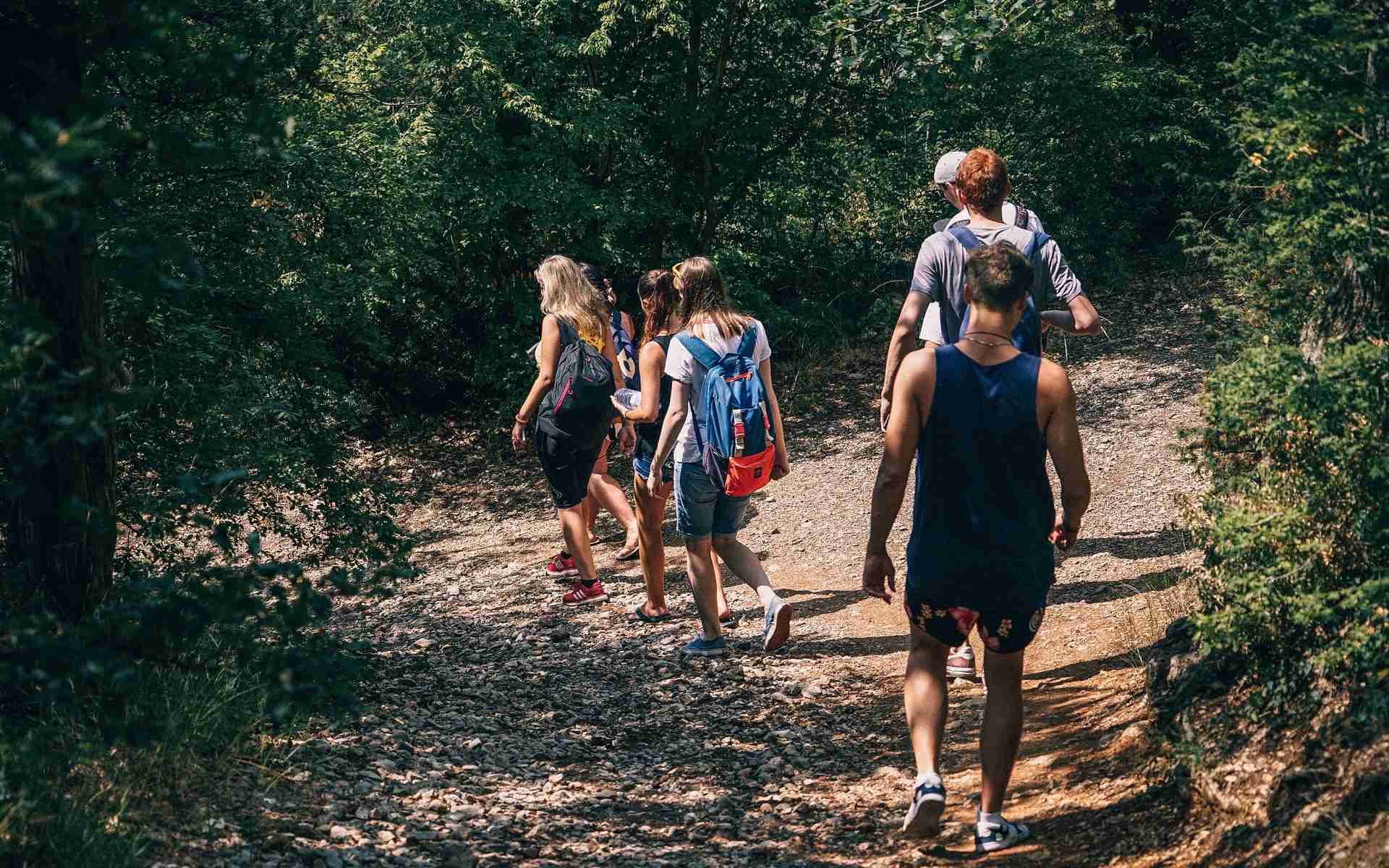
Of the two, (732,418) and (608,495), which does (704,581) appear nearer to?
(732,418)

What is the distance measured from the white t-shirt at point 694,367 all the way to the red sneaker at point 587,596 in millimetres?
1802

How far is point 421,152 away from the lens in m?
9.41

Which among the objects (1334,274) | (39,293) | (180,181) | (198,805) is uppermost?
(180,181)

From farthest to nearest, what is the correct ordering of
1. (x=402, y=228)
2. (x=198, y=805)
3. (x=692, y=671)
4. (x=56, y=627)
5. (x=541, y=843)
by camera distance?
(x=402, y=228) → (x=692, y=671) → (x=541, y=843) → (x=198, y=805) → (x=56, y=627)

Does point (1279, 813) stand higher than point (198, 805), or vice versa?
point (198, 805)

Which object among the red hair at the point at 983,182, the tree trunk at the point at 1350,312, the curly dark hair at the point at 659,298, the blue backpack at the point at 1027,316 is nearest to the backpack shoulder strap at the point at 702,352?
the curly dark hair at the point at 659,298

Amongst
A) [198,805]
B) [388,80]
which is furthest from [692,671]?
[388,80]

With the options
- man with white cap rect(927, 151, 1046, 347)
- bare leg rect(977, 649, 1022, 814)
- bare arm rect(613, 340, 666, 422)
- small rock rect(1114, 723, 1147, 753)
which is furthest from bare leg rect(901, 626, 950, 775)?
bare arm rect(613, 340, 666, 422)

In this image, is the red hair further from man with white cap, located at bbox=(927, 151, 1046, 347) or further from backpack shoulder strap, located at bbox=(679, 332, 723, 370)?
backpack shoulder strap, located at bbox=(679, 332, 723, 370)

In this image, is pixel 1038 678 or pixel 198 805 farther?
pixel 1038 678

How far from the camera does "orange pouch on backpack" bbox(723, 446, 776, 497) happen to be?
564 cm

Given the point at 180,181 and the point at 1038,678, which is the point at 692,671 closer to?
the point at 1038,678

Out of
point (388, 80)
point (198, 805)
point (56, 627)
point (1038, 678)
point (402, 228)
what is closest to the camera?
point (56, 627)

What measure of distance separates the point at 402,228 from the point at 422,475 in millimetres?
2776
